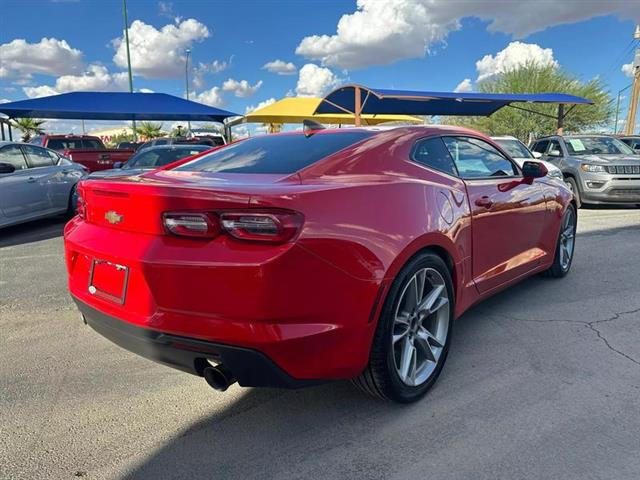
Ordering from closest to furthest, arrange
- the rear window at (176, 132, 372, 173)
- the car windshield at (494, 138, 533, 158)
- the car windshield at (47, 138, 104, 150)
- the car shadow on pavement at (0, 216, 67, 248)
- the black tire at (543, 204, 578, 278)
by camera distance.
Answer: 1. the rear window at (176, 132, 372, 173)
2. the black tire at (543, 204, 578, 278)
3. the car shadow on pavement at (0, 216, 67, 248)
4. the car windshield at (494, 138, 533, 158)
5. the car windshield at (47, 138, 104, 150)

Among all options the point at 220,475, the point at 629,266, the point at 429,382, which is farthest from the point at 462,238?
the point at 629,266

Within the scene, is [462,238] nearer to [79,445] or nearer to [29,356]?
[79,445]

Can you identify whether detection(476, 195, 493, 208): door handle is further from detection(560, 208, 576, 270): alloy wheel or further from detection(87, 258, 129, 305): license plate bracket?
detection(87, 258, 129, 305): license plate bracket

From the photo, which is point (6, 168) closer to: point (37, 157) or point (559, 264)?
point (37, 157)

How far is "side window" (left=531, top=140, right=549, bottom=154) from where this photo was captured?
39.1 feet

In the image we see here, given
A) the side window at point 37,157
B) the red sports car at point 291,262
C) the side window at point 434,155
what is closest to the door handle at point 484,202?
the red sports car at point 291,262

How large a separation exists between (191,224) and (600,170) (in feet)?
32.9

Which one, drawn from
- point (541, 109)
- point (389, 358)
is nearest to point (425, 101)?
point (389, 358)

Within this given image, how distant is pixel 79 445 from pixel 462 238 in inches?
91.3

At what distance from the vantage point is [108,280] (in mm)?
2273

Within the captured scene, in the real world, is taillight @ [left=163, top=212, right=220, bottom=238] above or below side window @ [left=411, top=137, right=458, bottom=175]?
below

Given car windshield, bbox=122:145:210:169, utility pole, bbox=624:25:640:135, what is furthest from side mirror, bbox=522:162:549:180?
utility pole, bbox=624:25:640:135

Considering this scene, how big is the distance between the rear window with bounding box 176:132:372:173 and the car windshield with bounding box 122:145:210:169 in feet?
18.2

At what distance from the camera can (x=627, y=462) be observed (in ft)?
6.89
